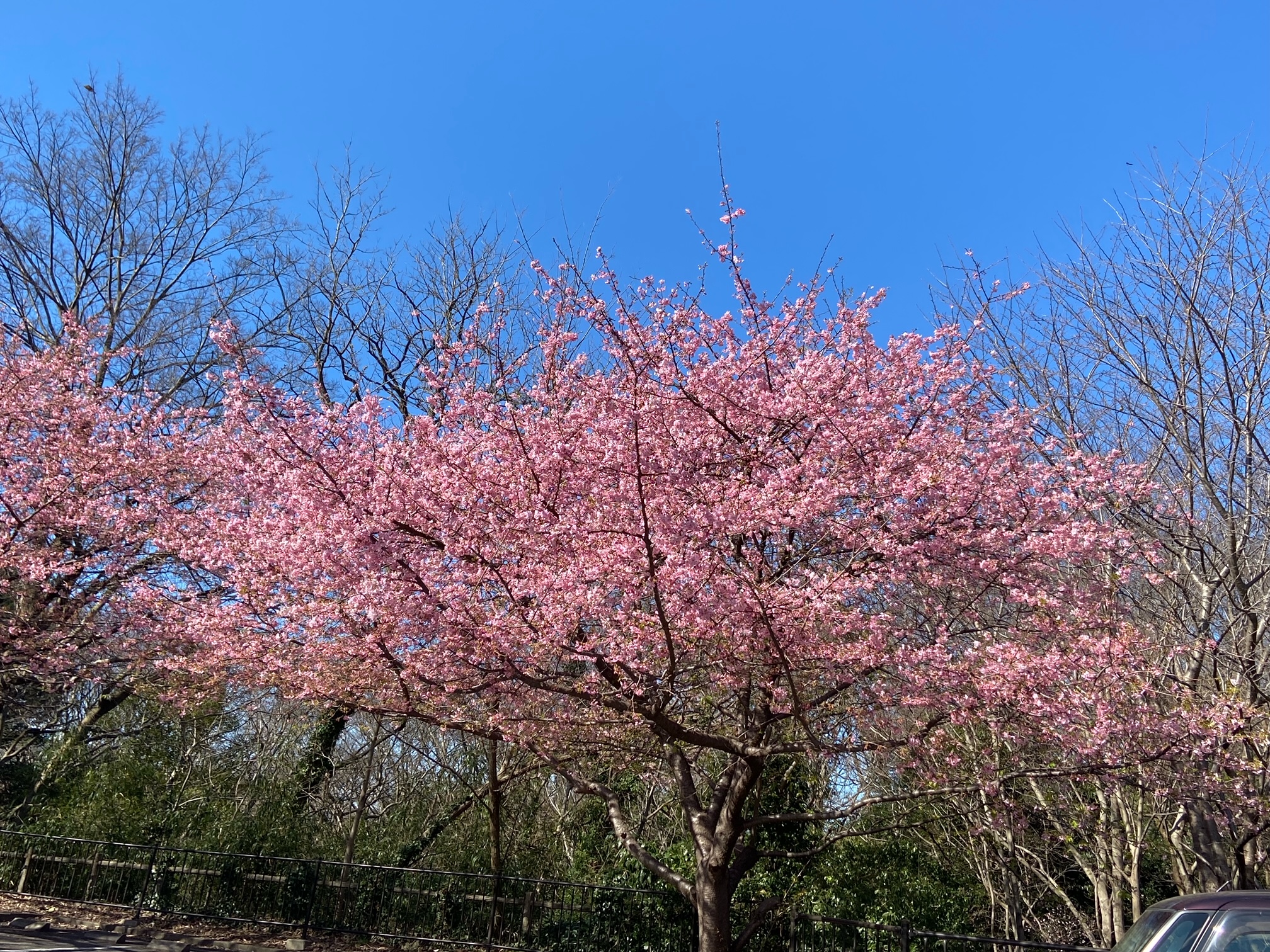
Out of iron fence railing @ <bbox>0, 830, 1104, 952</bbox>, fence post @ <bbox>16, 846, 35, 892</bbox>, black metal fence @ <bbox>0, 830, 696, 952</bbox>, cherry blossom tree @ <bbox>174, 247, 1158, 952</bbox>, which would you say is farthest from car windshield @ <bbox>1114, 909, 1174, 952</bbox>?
fence post @ <bbox>16, 846, 35, 892</bbox>

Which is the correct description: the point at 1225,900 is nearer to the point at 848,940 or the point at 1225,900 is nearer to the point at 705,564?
the point at 705,564

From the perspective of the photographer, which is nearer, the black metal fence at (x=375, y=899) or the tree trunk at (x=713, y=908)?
the tree trunk at (x=713, y=908)

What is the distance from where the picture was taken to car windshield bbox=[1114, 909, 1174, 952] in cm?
353

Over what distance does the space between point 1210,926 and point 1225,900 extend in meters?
0.16

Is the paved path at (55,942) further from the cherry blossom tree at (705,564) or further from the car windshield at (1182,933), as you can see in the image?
the car windshield at (1182,933)

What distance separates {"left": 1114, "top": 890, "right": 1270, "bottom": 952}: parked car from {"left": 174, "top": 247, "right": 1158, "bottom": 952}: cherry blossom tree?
207 cm

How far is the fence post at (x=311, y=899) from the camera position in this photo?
31.9 ft

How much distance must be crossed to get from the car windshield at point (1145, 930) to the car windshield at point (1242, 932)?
230 mm

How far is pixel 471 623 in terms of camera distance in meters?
5.76

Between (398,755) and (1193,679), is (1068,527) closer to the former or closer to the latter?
(1193,679)

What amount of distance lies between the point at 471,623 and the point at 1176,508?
6204 millimetres

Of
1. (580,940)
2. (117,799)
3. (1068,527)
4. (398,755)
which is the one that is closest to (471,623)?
(1068,527)

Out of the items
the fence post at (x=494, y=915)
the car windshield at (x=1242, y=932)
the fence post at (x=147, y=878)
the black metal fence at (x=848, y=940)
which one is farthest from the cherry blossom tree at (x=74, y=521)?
the car windshield at (x=1242, y=932)

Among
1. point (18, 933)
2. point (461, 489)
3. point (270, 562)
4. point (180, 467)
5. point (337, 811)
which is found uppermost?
point (180, 467)
